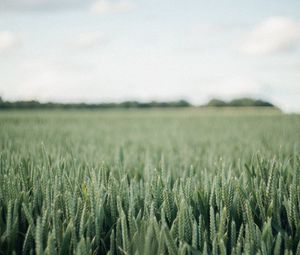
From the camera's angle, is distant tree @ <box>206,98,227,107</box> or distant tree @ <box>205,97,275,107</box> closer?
distant tree @ <box>206,98,227,107</box>

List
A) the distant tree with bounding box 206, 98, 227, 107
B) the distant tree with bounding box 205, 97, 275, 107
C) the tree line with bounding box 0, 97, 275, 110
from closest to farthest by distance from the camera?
the tree line with bounding box 0, 97, 275, 110, the distant tree with bounding box 206, 98, 227, 107, the distant tree with bounding box 205, 97, 275, 107

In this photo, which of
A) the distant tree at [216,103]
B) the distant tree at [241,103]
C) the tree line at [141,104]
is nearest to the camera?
the tree line at [141,104]

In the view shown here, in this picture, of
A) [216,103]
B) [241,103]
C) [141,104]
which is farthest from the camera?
[141,104]

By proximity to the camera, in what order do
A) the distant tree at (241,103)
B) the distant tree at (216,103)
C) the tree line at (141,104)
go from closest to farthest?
the tree line at (141,104)
the distant tree at (216,103)
the distant tree at (241,103)

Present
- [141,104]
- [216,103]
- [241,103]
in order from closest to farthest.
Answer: [216,103], [241,103], [141,104]

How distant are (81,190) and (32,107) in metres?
53.3

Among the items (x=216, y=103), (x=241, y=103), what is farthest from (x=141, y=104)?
(x=241, y=103)

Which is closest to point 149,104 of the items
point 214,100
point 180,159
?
point 214,100

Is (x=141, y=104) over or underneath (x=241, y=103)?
underneath

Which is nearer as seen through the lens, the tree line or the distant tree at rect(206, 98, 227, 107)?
the tree line

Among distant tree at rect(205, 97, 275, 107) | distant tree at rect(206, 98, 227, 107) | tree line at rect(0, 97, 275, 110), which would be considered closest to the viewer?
tree line at rect(0, 97, 275, 110)

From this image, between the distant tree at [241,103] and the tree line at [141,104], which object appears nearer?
the tree line at [141,104]

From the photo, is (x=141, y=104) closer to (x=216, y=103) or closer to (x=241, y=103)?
(x=216, y=103)

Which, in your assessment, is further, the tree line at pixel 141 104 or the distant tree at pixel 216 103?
the distant tree at pixel 216 103
